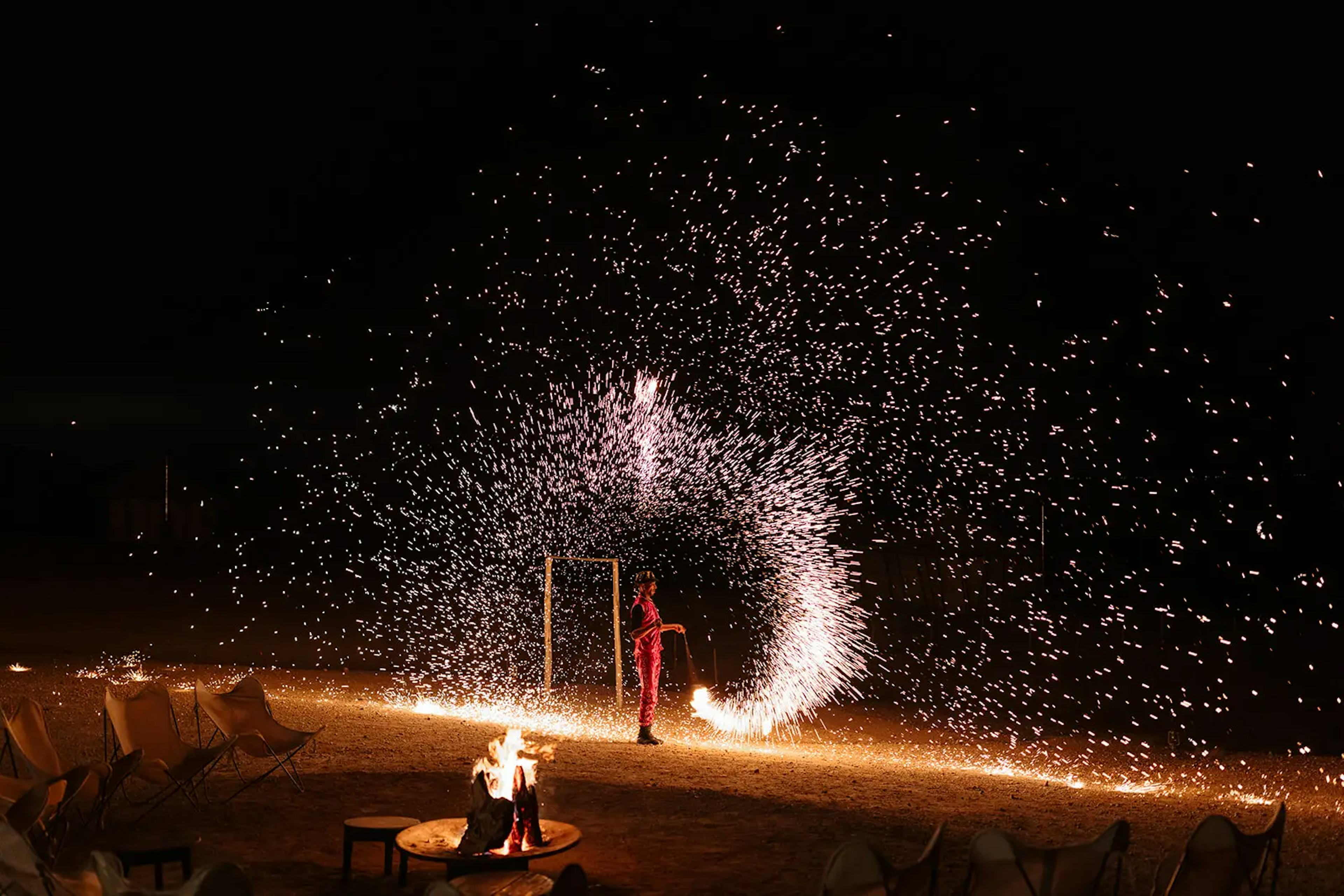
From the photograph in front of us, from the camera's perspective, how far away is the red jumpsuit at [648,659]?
30.9ft

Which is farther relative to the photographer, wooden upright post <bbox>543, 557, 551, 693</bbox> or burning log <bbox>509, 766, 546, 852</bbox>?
wooden upright post <bbox>543, 557, 551, 693</bbox>

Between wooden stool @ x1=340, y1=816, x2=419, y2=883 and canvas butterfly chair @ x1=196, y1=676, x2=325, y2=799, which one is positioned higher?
canvas butterfly chair @ x1=196, y1=676, x2=325, y2=799

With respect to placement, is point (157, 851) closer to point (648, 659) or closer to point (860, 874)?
point (860, 874)

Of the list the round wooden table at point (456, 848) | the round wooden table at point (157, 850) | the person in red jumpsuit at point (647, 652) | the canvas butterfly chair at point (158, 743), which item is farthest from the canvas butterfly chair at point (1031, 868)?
the person in red jumpsuit at point (647, 652)

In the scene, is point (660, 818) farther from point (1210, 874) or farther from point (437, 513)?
point (437, 513)

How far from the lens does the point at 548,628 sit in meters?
12.3

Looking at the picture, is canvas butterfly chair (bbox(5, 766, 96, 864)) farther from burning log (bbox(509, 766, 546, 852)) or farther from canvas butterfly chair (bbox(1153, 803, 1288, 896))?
canvas butterfly chair (bbox(1153, 803, 1288, 896))

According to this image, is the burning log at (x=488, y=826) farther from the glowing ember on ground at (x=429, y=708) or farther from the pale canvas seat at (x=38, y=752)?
the glowing ember on ground at (x=429, y=708)

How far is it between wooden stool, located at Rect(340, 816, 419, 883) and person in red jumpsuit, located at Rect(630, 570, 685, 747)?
408 cm

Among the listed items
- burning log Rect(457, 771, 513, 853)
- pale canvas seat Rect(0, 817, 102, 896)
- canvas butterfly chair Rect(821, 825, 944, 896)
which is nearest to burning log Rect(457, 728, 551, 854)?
burning log Rect(457, 771, 513, 853)

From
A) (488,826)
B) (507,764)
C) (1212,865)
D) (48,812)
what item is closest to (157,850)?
(48,812)

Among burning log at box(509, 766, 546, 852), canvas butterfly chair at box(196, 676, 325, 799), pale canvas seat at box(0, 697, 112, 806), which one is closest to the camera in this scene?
burning log at box(509, 766, 546, 852)

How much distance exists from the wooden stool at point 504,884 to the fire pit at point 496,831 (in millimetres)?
85

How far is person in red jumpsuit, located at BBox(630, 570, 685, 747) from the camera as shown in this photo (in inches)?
370
